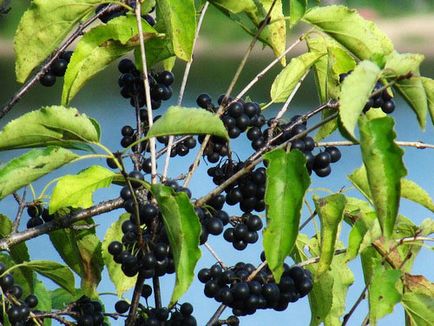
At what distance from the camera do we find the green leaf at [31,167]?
860 millimetres

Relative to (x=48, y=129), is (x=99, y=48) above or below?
above

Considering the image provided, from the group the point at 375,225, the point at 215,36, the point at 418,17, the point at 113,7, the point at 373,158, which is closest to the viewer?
the point at 373,158

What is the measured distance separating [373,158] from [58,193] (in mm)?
298

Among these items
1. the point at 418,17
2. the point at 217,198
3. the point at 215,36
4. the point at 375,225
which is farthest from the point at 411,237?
the point at 418,17

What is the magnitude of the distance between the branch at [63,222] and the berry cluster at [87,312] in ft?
0.34

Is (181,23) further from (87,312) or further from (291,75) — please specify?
(87,312)

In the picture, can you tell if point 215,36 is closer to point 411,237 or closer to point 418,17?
point 418,17

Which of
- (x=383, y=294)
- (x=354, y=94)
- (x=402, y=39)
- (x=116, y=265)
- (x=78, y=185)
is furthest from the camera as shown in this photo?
(x=402, y=39)

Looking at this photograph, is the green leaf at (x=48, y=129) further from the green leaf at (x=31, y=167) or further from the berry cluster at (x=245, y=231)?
the berry cluster at (x=245, y=231)

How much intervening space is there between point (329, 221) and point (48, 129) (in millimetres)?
297

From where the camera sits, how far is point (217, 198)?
0.96 meters

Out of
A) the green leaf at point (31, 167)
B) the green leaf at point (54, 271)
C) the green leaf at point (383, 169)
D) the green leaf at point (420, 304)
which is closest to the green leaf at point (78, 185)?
the green leaf at point (31, 167)

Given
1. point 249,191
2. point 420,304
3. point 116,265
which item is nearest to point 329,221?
point 249,191

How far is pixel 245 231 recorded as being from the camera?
99 cm
